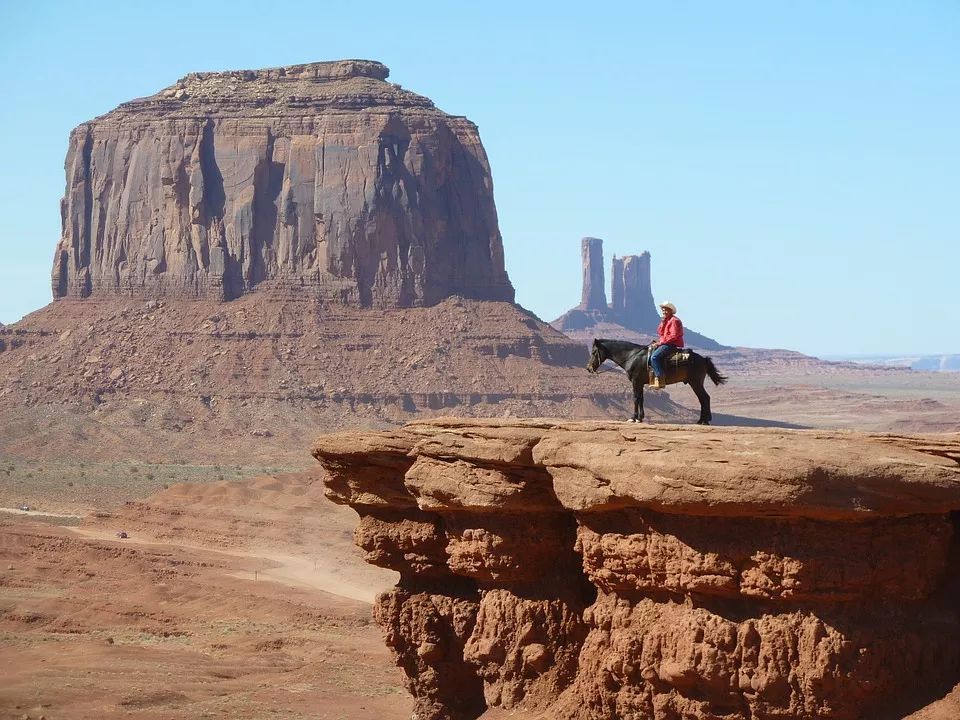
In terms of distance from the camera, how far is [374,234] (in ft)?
353

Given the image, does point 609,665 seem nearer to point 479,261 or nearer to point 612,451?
point 612,451

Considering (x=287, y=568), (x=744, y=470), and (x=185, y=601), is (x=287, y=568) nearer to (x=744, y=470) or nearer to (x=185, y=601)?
(x=185, y=601)

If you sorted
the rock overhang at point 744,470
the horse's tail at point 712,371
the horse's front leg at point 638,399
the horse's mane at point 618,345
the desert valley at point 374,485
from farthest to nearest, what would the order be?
the horse's mane at point 618,345, the horse's front leg at point 638,399, the horse's tail at point 712,371, the desert valley at point 374,485, the rock overhang at point 744,470

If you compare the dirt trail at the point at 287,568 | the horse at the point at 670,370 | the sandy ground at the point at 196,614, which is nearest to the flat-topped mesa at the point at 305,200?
the sandy ground at the point at 196,614

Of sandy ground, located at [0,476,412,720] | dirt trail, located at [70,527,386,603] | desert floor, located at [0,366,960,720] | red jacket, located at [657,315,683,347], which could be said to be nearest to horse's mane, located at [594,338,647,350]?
red jacket, located at [657,315,683,347]

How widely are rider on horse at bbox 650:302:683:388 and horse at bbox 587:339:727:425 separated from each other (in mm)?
88

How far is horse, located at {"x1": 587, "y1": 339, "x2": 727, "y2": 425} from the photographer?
19000mm

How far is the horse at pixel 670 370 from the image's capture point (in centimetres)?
1900

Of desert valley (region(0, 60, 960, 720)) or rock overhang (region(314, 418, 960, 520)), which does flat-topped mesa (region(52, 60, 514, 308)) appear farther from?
rock overhang (region(314, 418, 960, 520))

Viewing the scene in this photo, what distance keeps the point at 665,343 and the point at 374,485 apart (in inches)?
155

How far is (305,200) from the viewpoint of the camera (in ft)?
355

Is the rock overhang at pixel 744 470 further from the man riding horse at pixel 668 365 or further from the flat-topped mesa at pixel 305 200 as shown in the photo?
the flat-topped mesa at pixel 305 200

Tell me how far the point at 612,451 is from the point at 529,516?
2.21m

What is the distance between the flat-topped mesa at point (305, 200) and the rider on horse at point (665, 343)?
88.1 metres
